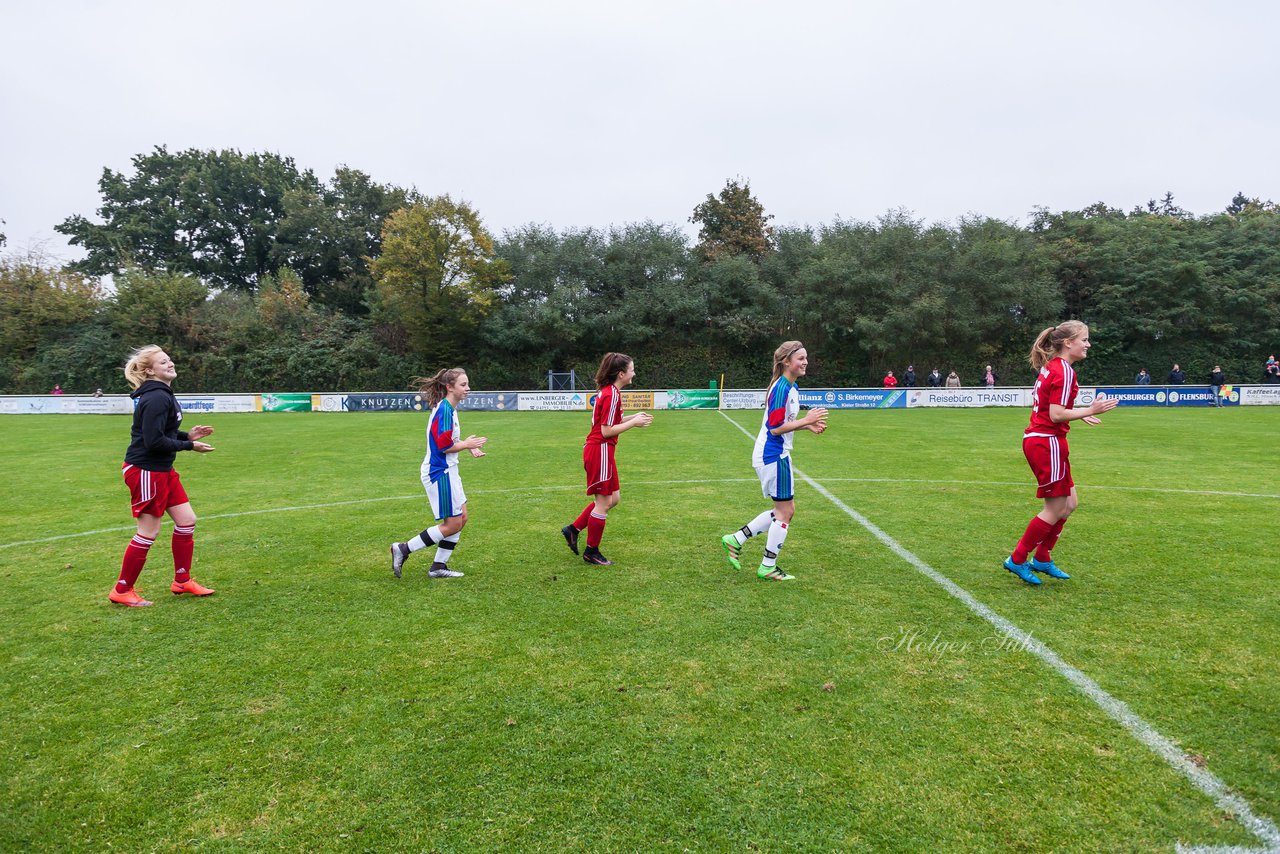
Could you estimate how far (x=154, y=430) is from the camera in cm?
539

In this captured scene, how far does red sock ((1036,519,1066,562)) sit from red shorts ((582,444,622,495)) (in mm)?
3763

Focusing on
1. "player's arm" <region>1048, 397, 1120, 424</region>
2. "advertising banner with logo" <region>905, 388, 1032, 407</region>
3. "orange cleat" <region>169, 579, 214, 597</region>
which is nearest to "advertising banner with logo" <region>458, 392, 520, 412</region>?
"advertising banner with logo" <region>905, 388, 1032, 407</region>

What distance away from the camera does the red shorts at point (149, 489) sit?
545 cm

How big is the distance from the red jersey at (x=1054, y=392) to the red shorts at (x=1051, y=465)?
0.08 m

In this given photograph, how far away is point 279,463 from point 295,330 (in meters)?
32.7

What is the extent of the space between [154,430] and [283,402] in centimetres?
3059

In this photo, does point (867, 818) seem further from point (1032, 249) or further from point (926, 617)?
point (1032, 249)

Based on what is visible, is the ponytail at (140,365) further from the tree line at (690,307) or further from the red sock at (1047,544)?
Answer: the tree line at (690,307)

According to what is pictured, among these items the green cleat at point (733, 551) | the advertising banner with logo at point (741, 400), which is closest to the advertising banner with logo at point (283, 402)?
the advertising banner with logo at point (741, 400)

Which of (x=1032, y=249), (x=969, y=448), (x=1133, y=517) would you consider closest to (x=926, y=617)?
(x=1133, y=517)

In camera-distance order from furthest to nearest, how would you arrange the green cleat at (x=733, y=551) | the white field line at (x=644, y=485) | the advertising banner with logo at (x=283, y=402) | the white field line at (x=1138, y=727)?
the advertising banner with logo at (x=283, y=402) < the white field line at (x=644, y=485) < the green cleat at (x=733, y=551) < the white field line at (x=1138, y=727)

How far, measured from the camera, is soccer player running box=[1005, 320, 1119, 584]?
5.64 metres

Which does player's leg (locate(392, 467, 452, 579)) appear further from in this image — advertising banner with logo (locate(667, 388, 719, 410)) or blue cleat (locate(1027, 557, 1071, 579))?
advertising banner with logo (locate(667, 388, 719, 410))

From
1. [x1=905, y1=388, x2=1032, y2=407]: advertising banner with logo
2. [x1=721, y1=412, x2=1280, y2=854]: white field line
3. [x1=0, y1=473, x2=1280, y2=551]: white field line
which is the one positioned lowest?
[x1=721, y1=412, x2=1280, y2=854]: white field line
